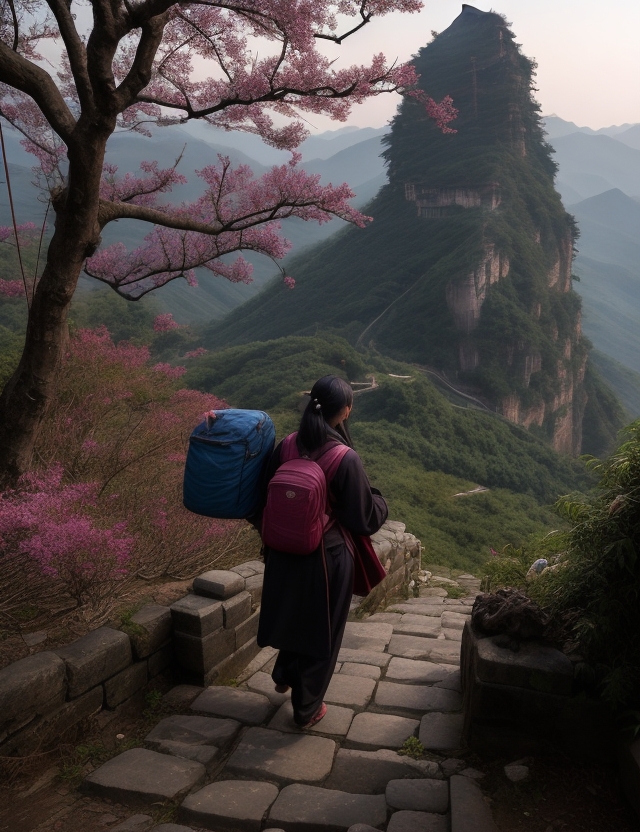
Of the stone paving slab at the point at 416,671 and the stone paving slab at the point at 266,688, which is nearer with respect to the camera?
the stone paving slab at the point at 266,688

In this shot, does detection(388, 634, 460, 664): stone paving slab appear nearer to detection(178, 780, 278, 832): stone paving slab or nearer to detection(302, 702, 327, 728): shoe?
detection(302, 702, 327, 728): shoe

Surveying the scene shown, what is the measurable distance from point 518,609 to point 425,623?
2.41 metres

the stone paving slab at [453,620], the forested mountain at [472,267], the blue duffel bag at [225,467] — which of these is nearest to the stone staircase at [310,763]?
the blue duffel bag at [225,467]

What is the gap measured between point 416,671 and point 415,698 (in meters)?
0.40

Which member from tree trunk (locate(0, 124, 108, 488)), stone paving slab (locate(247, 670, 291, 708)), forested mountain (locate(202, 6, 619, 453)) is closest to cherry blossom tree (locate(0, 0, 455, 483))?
tree trunk (locate(0, 124, 108, 488))

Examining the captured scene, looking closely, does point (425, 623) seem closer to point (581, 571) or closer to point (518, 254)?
point (581, 571)

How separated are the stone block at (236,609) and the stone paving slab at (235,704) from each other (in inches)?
13.3

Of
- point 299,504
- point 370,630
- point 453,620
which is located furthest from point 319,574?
point 453,620

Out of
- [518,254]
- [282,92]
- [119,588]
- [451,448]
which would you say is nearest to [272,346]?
[451,448]

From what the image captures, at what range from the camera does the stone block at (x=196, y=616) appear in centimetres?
312

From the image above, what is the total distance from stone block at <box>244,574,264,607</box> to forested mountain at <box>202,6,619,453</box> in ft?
122

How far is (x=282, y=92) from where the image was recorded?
5.39m

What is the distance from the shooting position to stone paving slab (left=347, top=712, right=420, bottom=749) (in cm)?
270

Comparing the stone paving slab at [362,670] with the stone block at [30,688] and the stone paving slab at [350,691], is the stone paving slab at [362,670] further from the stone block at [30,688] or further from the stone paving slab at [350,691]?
the stone block at [30,688]
